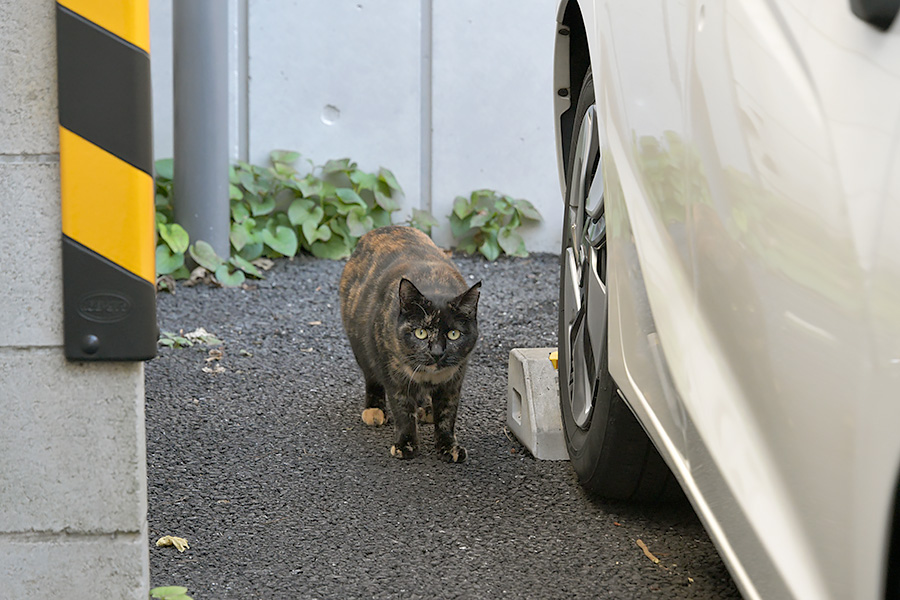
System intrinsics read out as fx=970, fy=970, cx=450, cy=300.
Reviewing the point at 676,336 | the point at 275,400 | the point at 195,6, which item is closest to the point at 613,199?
the point at 676,336

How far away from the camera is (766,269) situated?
124 centimetres

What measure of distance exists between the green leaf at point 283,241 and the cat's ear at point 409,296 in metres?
3.07

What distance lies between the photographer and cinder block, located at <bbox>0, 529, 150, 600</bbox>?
1.81 m

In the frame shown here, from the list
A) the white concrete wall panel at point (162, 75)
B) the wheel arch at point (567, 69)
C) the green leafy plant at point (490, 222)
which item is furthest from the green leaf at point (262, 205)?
the wheel arch at point (567, 69)

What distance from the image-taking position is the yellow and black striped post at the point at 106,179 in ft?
5.41

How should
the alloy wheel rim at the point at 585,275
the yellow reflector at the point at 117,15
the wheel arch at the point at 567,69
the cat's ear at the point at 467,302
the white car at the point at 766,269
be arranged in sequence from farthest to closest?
the cat's ear at the point at 467,302
the wheel arch at the point at 567,69
the alloy wheel rim at the point at 585,275
the yellow reflector at the point at 117,15
the white car at the point at 766,269

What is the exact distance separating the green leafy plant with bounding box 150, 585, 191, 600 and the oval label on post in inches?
29.8

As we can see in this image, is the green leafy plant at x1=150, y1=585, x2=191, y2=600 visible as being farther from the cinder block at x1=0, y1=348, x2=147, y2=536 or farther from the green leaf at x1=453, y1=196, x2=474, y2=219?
the green leaf at x1=453, y1=196, x2=474, y2=219

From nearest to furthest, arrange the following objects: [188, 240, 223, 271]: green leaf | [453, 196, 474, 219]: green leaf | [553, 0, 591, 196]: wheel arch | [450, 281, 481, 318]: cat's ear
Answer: [553, 0, 591, 196]: wheel arch < [450, 281, 481, 318]: cat's ear < [188, 240, 223, 271]: green leaf < [453, 196, 474, 219]: green leaf

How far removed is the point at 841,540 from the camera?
104 centimetres

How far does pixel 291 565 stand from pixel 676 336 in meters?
1.30

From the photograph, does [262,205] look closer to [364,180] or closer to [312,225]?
[312,225]

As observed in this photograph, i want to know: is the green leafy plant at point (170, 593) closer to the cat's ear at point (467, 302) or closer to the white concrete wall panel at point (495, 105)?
the cat's ear at point (467, 302)

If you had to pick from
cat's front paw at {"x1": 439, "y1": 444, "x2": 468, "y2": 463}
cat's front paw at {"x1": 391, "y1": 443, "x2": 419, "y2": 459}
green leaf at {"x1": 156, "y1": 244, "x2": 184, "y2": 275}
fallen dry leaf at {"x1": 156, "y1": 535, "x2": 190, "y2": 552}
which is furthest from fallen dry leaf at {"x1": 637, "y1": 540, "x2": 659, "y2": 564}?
green leaf at {"x1": 156, "y1": 244, "x2": 184, "y2": 275}
